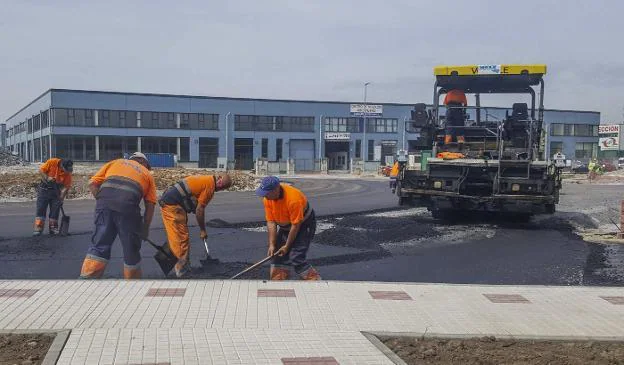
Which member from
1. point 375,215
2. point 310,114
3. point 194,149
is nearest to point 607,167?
point 310,114

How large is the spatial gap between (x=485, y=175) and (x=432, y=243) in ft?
7.55

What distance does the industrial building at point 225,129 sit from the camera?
5531cm

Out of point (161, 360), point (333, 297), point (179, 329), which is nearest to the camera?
point (161, 360)

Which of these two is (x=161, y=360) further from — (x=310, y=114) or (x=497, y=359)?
(x=310, y=114)

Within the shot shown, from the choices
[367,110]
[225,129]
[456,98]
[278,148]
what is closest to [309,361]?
[456,98]

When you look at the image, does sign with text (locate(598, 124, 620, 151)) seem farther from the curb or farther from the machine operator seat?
the curb

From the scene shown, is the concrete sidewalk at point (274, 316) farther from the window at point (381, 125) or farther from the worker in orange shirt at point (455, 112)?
the window at point (381, 125)

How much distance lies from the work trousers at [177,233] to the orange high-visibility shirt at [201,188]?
24 cm

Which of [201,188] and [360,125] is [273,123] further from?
[201,188]

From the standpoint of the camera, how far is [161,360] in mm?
3965

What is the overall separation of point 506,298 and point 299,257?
222 cm

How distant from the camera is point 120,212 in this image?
6.29 m

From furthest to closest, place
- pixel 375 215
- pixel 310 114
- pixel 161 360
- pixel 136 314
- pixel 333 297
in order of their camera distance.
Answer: pixel 310 114, pixel 375 215, pixel 333 297, pixel 136 314, pixel 161 360

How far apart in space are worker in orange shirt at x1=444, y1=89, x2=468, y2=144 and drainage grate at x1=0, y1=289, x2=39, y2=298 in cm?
916
